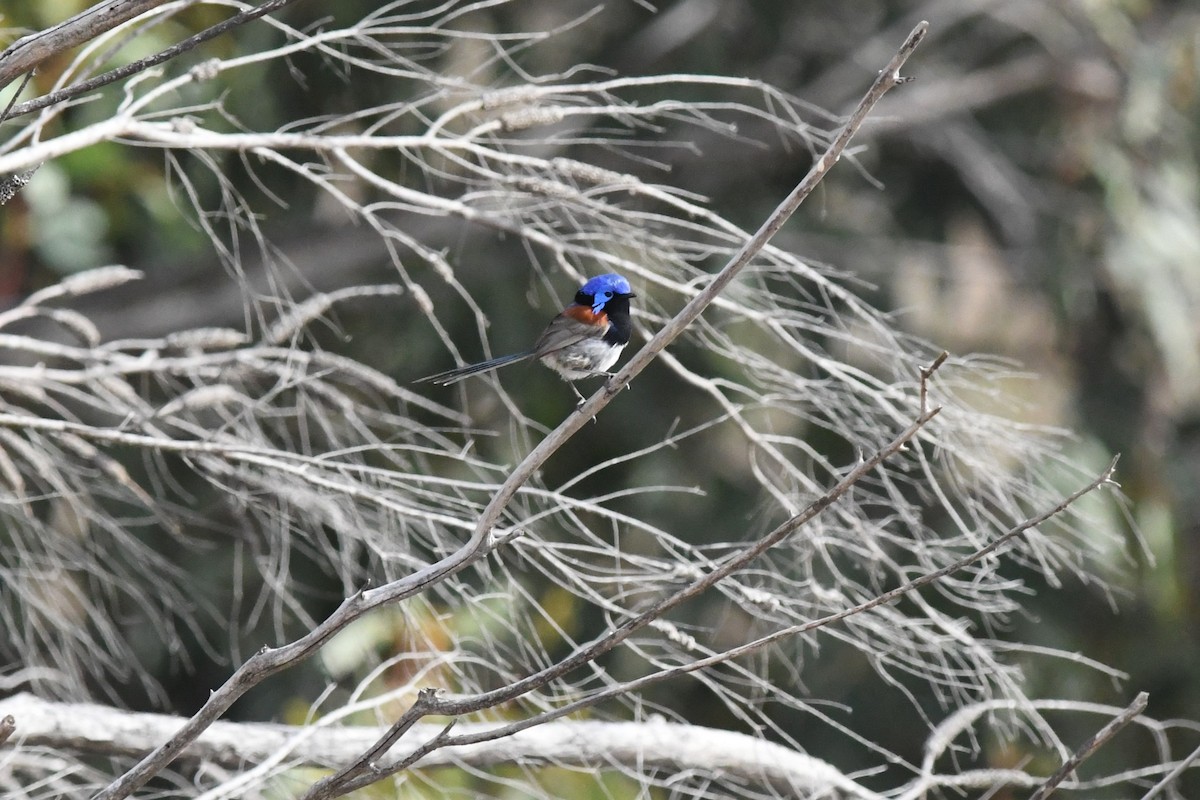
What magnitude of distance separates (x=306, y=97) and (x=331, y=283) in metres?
1.23

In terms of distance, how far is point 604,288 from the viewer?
3.81 m

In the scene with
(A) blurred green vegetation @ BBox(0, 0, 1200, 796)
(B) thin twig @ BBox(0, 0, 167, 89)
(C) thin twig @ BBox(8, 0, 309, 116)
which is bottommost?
(A) blurred green vegetation @ BBox(0, 0, 1200, 796)

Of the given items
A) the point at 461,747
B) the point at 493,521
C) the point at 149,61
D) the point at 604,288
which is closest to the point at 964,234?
the point at 604,288

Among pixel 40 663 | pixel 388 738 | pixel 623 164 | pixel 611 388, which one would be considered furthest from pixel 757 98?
pixel 388 738

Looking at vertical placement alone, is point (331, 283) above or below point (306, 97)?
below

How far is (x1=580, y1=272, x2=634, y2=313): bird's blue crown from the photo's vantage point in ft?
12.2

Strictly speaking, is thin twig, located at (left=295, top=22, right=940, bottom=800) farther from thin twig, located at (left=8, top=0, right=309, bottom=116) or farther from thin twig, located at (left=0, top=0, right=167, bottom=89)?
thin twig, located at (left=0, top=0, right=167, bottom=89)

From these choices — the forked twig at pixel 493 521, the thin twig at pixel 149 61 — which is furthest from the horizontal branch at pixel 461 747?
the thin twig at pixel 149 61

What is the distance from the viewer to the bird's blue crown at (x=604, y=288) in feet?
12.2

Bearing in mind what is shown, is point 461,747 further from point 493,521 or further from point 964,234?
point 964,234

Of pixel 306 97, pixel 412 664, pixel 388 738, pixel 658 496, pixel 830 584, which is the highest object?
pixel 306 97

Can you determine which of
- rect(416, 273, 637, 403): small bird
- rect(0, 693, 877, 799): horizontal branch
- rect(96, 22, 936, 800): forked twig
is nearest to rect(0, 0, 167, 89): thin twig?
rect(96, 22, 936, 800): forked twig

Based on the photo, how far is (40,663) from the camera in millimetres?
4781

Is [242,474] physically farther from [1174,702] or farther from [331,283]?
[1174,702]
